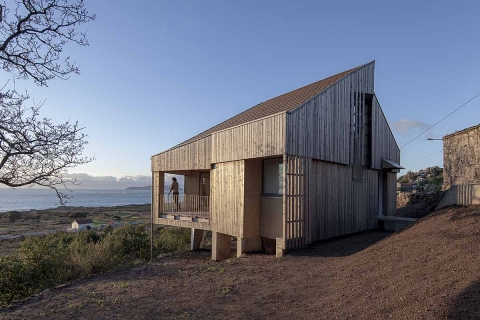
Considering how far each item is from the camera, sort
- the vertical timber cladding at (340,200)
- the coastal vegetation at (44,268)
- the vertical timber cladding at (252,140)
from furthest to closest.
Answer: the vertical timber cladding at (340,200) → the coastal vegetation at (44,268) → the vertical timber cladding at (252,140)

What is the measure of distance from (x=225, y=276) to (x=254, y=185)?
379 centimetres

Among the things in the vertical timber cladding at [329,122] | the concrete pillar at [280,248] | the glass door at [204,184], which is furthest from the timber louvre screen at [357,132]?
the glass door at [204,184]

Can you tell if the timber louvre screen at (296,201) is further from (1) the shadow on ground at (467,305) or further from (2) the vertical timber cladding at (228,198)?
(1) the shadow on ground at (467,305)

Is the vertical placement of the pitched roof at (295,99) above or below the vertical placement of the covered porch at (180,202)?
above

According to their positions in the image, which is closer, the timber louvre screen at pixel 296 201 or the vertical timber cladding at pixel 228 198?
the timber louvre screen at pixel 296 201

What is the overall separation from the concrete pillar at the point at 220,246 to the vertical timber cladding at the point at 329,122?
16.0 feet

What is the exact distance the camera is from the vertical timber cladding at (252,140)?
32.2 feet

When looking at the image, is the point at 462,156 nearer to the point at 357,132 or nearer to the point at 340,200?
the point at 357,132

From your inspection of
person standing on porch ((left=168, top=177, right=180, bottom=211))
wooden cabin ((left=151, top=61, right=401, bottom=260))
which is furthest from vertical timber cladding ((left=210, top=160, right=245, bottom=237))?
person standing on porch ((left=168, top=177, right=180, bottom=211))

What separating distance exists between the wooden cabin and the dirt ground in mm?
1314

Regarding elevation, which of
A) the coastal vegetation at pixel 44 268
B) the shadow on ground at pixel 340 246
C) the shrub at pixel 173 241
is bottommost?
the shrub at pixel 173 241

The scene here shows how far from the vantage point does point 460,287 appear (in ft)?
13.7

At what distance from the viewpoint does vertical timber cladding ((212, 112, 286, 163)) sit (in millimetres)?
9828

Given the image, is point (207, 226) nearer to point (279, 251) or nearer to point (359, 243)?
point (279, 251)
